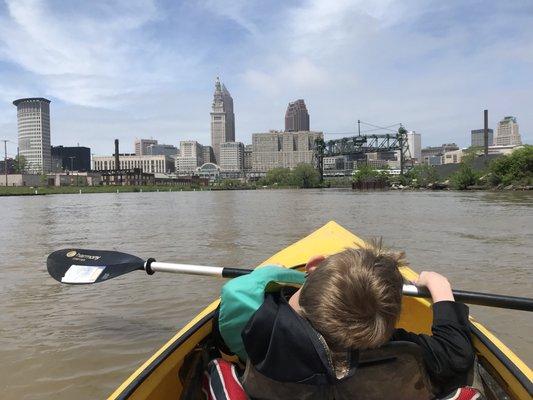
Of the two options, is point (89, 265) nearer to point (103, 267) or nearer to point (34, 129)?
point (103, 267)

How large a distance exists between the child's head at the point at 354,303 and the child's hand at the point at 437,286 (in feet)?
1.92

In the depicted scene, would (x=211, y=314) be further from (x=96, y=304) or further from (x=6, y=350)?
(x=96, y=304)

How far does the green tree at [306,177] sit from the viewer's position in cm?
11719

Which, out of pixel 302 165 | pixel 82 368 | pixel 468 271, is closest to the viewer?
pixel 82 368

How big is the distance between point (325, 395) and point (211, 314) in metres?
1.13

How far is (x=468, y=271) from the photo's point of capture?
783 centimetres

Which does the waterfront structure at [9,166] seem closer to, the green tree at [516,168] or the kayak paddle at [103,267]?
the green tree at [516,168]

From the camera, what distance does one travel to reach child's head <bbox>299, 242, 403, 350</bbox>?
131cm

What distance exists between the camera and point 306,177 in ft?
386

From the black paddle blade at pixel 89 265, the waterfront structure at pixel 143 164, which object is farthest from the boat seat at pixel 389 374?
the waterfront structure at pixel 143 164

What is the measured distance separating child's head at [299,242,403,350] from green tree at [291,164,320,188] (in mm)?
116138

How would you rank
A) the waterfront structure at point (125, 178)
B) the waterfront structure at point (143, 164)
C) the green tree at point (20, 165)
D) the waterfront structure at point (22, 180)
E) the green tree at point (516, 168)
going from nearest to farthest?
the green tree at point (516, 168), the waterfront structure at point (22, 180), the green tree at point (20, 165), the waterfront structure at point (125, 178), the waterfront structure at point (143, 164)

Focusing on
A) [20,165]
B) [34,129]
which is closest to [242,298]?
[20,165]

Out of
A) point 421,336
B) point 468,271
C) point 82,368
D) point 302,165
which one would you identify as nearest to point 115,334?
point 82,368
